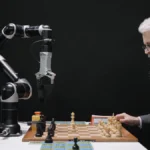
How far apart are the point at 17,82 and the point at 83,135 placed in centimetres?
61

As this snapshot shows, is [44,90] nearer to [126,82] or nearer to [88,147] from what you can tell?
[88,147]

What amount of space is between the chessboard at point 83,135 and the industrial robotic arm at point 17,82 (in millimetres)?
160

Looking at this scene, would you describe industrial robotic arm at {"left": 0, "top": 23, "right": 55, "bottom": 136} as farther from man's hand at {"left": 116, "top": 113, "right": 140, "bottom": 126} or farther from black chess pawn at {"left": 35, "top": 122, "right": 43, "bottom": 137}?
man's hand at {"left": 116, "top": 113, "right": 140, "bottom": 126}

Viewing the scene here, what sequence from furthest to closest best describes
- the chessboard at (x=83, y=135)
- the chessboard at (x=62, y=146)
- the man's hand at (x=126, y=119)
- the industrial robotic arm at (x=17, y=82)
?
the man's hand at (x=126, y=119)
the industrial robotic arm at (x=17, y=82)
the chessboard at (x=83, y=135)
the chessboard at (x=62, y=146)

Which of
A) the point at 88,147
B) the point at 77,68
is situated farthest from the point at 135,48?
the point at 88,147

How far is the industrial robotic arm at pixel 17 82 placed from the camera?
1980 mm

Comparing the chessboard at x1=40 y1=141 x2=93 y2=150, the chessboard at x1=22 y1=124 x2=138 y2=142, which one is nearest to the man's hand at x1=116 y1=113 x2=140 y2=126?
the chessboard at x1=22 y1=124 x2=138 y2=142

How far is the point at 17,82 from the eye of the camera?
2117 millimetres

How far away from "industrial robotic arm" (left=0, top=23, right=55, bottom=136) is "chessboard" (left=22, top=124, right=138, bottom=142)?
0.16m

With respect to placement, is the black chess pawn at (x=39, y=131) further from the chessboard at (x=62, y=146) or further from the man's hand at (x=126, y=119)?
the man's hand at (x=126, y=119)

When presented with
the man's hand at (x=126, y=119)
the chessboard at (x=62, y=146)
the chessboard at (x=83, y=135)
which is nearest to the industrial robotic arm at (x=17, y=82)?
the chessboard at (x=83, y=135)

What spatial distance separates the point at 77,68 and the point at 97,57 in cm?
24

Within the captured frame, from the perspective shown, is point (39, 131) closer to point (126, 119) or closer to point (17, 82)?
point (17, 82)

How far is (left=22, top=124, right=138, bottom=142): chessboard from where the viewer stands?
1862 millimetres
